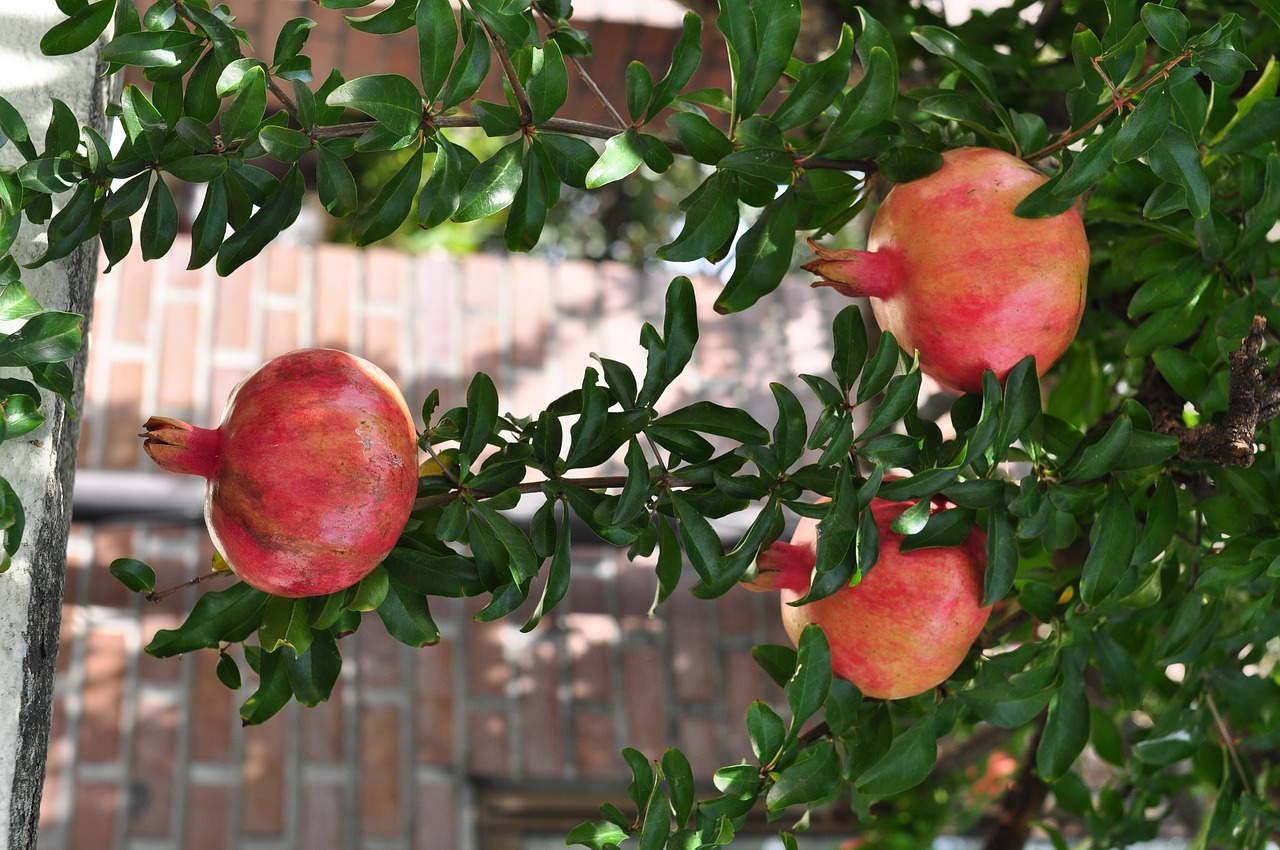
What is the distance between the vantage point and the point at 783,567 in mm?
688

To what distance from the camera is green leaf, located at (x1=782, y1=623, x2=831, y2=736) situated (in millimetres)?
625

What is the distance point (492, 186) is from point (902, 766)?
39 cm

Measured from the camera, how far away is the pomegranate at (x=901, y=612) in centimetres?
65

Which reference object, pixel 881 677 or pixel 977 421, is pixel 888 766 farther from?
pixel 977 421

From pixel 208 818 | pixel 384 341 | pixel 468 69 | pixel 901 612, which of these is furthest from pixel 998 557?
pixel 384 341

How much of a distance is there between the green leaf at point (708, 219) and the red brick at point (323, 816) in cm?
164

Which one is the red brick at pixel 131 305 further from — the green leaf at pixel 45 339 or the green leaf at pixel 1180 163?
the green leaf at pixel 1180 163

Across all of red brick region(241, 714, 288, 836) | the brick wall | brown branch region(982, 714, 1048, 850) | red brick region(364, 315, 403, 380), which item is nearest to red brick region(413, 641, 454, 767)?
the brick wall

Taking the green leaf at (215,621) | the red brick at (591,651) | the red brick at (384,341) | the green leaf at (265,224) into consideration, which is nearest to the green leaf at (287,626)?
the green leaf at (215,621)

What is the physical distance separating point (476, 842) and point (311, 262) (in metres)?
1.13

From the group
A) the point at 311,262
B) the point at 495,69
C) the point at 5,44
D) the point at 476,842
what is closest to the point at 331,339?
the point at 311,262

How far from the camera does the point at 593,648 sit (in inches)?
85.9

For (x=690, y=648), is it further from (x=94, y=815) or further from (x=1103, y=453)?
(x=1103, y=453)

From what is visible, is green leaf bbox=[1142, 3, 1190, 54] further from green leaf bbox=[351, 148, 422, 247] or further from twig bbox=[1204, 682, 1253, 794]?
twig bbox=[1204, 682, 1253, 794]
